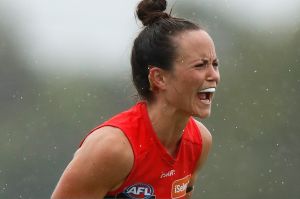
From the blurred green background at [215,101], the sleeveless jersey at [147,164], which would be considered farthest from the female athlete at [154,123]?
the blurred green background at [215,101]

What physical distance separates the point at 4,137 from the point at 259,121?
326 cm

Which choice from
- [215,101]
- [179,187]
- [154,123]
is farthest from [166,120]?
[215,101]

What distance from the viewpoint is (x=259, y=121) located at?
1209cm

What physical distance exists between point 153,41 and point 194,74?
22cm

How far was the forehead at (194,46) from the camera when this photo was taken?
11.0 feet

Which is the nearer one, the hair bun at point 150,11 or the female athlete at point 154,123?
the female athlete at point 154,123

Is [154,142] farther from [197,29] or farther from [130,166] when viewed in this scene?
[197,29]

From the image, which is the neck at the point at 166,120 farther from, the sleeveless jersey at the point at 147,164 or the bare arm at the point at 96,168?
the bare arm at the point at 96,168

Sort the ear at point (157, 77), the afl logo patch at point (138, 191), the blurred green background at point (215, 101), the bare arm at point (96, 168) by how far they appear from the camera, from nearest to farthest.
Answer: the bare arm at point (96, 168) → the afl logo patch at point (138, 191) → the ear at point (157, 77) → the blurred green background at point (215, 101)

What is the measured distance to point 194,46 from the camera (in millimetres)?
3381

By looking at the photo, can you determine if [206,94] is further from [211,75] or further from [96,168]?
[96,168]

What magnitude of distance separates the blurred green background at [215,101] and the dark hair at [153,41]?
216 inches

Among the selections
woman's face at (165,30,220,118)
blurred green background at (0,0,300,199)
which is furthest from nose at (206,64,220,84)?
blurred green background at (0,0,300,199)

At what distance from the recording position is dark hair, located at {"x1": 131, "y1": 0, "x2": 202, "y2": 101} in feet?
11.3
